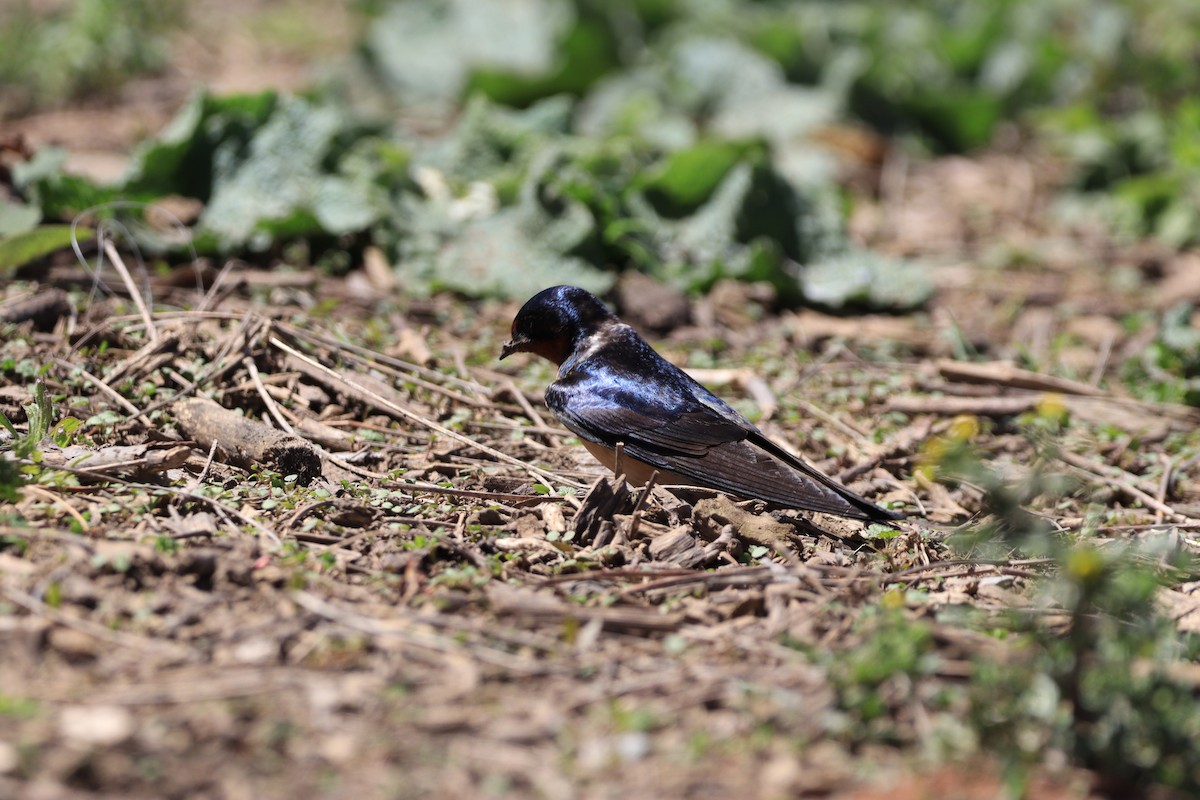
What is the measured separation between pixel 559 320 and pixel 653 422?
0.75 meters

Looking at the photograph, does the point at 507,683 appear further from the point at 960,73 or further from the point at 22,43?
the point at 960,73

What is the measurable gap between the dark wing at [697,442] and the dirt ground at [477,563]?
0.42 ft

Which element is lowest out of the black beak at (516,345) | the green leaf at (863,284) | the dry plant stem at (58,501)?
the green leaf at (863,284)

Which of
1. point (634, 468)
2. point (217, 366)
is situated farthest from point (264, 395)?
point (634, 468)

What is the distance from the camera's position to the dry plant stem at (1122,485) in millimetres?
4633

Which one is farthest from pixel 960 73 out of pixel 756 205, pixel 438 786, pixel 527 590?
pixel 438 786

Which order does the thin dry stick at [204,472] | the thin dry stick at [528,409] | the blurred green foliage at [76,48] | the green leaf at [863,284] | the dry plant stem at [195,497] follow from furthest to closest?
the blurred green foliage at [76,48] < the green leaf at [863,284] < the thin dry stick at [528,409] < the thin dry stick at [204,472] < the dry plant stem at [195,497]

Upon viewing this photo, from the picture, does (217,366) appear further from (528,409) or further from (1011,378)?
(1011,378)

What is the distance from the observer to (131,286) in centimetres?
542

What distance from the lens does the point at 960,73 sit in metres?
10.3

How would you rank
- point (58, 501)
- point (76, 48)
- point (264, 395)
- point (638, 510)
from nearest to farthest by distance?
point (58, 501) → point (638, 510) → point (264, 395) → point (76, 48)

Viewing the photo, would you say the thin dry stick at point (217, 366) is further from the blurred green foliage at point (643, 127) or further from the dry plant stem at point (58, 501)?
the blurred green foliage at point (643, 127)

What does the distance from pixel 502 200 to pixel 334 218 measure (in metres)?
0.96

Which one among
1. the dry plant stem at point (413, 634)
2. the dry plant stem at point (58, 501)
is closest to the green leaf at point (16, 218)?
the dry plant stem at point (58, 501)
